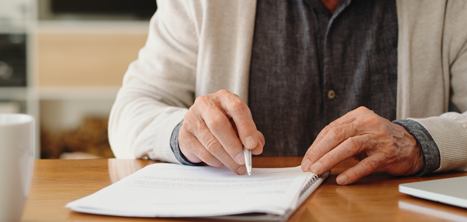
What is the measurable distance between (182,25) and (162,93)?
0.68 feet

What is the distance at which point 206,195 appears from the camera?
0.49m

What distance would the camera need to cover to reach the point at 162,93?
3.52 feet

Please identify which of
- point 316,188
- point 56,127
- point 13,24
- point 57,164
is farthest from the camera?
point 56,127

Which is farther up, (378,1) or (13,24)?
(378,1)

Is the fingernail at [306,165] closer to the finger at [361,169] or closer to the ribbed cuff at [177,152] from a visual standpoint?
the finger at [361,169]

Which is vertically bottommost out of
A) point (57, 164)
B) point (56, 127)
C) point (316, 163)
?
point (56, 127)

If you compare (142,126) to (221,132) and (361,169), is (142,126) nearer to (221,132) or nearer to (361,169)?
(221,132)

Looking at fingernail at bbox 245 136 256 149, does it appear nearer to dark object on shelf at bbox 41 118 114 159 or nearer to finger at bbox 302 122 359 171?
finger at bbox 302 122 359 171

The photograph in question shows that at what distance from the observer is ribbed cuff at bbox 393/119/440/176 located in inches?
26.5

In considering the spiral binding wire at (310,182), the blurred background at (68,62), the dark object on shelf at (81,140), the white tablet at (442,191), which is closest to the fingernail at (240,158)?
the spiral binding wire at (310,182)

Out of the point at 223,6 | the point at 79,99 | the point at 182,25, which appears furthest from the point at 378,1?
the point at 79,99

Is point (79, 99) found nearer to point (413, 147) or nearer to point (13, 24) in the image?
point (13, 24)

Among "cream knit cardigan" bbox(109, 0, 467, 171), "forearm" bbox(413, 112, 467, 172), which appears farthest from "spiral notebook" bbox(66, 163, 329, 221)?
"cream knit cardigan" bbox(109, 0, 467, 171)

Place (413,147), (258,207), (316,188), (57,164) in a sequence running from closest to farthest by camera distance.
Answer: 1. (258,207)
2. (316,188)
3. (413,147)
4. (57,164)
